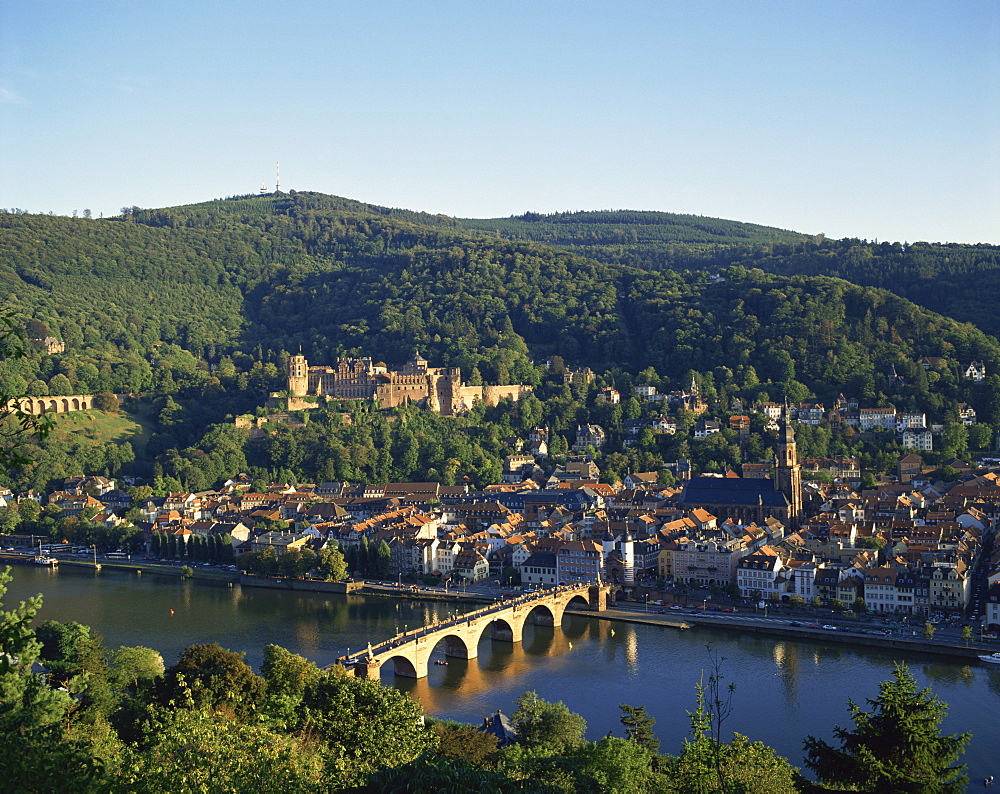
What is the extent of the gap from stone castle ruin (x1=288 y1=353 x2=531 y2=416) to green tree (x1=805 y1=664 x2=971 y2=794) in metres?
45.9

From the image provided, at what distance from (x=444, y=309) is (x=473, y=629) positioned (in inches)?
1792

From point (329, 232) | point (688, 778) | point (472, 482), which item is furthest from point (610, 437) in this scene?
point (329, 232)

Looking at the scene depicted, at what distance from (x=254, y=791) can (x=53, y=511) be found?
126 feet

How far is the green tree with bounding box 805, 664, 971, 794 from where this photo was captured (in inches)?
335

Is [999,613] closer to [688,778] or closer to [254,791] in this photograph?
[688,778]

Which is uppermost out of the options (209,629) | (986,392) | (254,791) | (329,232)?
(329,232)

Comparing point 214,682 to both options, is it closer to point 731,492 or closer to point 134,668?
point 134,668

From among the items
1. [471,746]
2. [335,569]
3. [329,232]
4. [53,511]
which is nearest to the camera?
[471,746]

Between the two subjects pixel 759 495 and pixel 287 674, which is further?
pixel 759 495

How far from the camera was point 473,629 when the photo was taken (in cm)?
2422

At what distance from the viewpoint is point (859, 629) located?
84.6 ft

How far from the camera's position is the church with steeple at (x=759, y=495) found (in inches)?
1494

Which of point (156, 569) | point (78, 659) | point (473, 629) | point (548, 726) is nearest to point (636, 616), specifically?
point (473, 629)

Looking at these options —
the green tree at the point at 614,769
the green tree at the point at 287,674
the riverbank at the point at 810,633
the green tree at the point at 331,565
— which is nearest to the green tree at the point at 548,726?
the green tree at the point at 614,769
